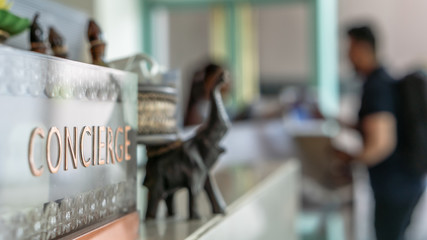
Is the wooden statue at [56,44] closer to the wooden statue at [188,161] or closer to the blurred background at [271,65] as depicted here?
the wooden statue at [188,161]

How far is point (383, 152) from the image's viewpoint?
2662 mm

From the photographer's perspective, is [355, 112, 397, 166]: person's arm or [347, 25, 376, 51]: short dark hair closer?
[355, 112, 397, 166]: person's arm

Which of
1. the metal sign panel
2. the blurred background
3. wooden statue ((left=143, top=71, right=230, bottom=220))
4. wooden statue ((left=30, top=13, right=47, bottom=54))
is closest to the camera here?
the metal sign panel

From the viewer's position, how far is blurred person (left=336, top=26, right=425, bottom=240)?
263 centimetres

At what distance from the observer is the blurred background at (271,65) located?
3.25 m

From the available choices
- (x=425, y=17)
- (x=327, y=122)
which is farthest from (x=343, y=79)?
(x=327, y=122)

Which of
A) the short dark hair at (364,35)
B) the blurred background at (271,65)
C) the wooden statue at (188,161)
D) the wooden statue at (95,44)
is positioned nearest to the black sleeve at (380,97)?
the short dark hair at (364,35)

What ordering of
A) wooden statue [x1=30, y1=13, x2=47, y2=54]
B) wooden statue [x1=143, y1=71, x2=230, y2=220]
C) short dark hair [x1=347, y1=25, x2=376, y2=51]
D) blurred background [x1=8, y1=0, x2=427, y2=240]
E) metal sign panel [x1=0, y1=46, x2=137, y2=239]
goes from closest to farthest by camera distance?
metal sign panel [x1=0, y1=46, x2=137, y2=239] < wooden statue [x1=30, y1=13, x2=47, y2=54] < wooden statue [x1=143, y1=71, x2=230, y2=220] < short dark hair [x1=347, y1=25, x2=376, y2=51] < blurred background [x1=8, y1=0, x2=427, y2=240]

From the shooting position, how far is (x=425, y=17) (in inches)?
354

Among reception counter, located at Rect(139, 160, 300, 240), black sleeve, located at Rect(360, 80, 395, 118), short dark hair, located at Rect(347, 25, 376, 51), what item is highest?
short dark hair, located at Rect(347, 25, 376, 51)

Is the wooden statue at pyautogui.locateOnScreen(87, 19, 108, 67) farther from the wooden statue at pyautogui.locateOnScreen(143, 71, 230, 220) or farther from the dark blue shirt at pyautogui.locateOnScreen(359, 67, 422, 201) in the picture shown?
the dark blue shirt at pyautogui.locateOnScreen(359, 67, 422, 201)

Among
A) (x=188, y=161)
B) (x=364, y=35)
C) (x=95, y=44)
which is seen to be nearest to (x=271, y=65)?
(x=364, y=35)

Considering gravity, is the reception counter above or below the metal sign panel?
below

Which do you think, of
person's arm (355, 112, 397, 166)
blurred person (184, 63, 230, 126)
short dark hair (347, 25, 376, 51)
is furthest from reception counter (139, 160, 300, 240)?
short dark hair (347, 25, 376, 51)
